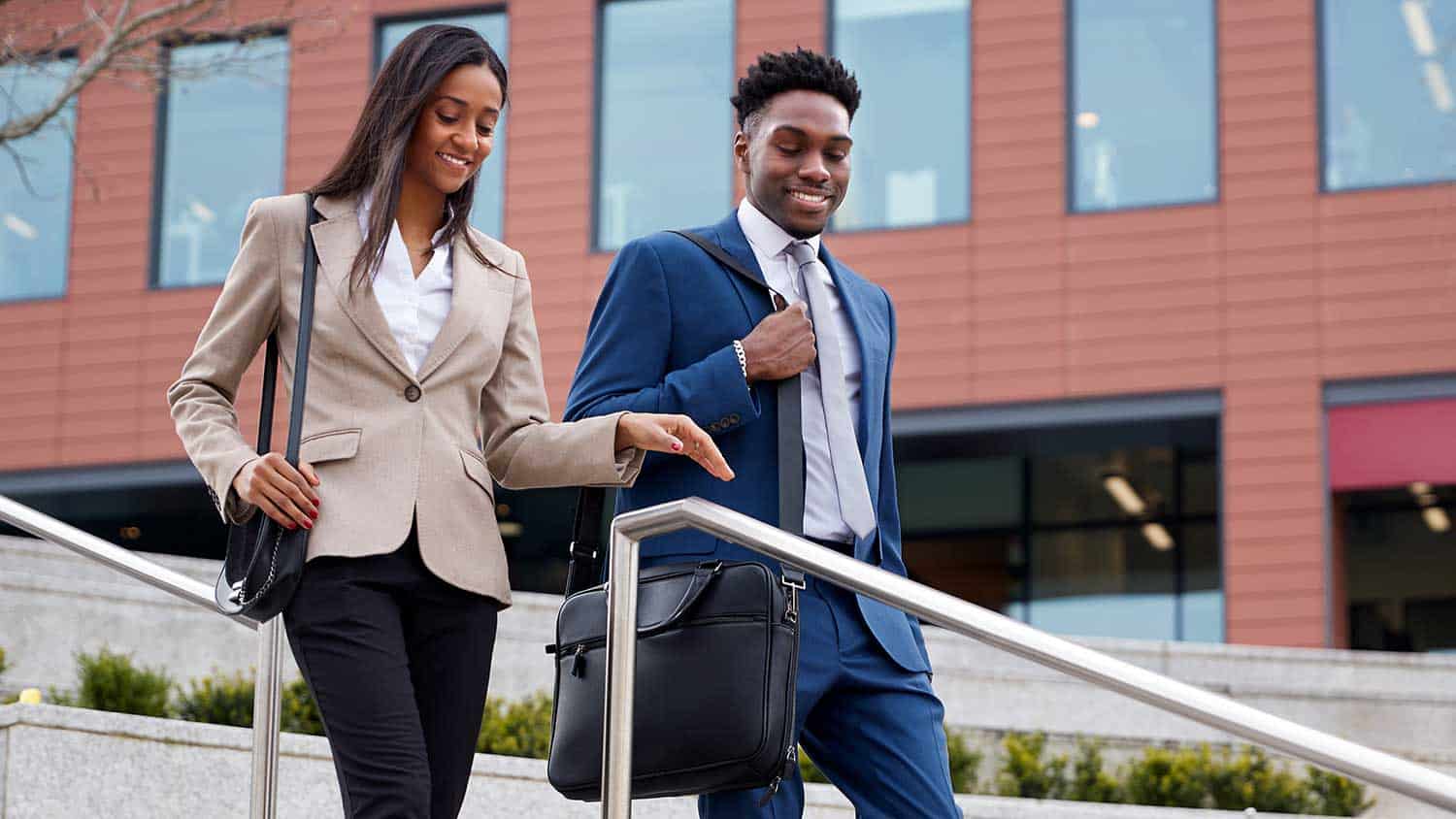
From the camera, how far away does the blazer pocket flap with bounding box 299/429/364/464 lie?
3631mm

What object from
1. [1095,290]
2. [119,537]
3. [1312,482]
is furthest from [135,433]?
[1312,482]

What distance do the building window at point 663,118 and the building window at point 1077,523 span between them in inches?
113

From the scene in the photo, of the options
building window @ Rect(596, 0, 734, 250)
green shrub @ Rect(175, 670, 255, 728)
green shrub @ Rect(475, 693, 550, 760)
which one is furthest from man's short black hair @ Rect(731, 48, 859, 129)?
building window @ Rect(596, 0, 734, 250)

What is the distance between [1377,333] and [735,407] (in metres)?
12.5

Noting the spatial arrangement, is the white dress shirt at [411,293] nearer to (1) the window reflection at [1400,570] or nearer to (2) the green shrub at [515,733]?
(2) the green shrub at [515,733]

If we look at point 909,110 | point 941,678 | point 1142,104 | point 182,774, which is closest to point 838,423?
point 182,774

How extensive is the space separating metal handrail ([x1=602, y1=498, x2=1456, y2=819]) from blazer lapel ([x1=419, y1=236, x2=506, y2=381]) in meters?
0.46

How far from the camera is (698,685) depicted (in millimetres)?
3533

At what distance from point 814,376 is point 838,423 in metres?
0.14

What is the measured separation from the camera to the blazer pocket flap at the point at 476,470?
148 inches

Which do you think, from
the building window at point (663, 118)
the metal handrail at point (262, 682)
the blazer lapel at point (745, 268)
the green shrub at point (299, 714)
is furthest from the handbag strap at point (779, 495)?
the building window at point (663, 118)

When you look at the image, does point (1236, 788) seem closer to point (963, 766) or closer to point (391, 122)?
point (963, 766)

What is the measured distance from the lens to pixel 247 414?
56.7 ft

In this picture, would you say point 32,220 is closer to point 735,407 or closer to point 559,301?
point 559,301
